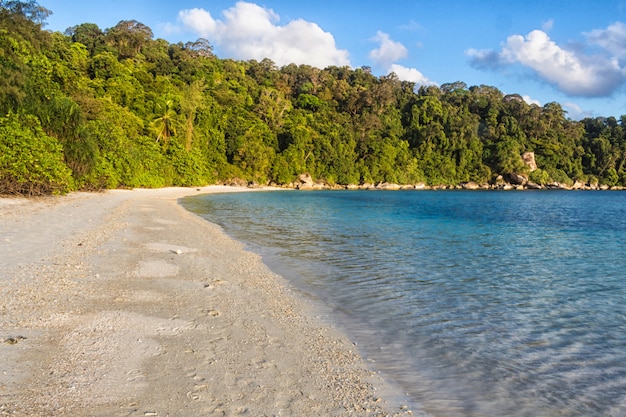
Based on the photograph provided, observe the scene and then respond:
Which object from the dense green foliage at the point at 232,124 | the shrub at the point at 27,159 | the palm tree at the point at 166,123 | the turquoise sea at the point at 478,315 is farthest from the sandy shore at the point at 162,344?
the palm tree at the point at 166,123

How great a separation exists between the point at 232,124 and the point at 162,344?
77.7m

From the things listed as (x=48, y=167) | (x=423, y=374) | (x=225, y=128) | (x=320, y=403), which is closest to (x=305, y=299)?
(x=423, y=374)

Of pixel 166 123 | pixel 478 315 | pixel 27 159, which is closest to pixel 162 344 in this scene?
pixel 478 315

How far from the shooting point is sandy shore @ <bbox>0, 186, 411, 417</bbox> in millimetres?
3729

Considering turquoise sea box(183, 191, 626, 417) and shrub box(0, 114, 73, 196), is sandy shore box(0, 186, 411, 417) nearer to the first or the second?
turquoise sea box(183, 191, 626, 417)

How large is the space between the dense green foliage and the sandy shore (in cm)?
1616

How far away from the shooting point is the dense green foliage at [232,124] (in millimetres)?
23500

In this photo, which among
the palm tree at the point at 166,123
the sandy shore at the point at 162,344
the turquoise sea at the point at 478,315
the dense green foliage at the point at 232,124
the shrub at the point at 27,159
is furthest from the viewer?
the palm tree at the point at 166,123

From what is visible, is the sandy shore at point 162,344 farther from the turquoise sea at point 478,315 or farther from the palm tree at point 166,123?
the palm tree at point 166,123

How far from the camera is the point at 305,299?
802 centimetres

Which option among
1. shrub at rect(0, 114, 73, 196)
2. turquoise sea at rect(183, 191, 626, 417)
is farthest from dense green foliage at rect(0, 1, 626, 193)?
turquoise sea at rect(183, 191, 626, 417)

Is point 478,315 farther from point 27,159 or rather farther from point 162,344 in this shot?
point 27,159

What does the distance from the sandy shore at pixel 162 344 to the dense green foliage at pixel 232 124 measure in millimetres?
16162

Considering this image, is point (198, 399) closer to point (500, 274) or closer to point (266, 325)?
point (266, 325)
